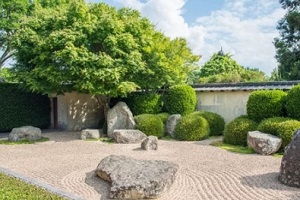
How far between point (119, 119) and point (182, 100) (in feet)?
10.00

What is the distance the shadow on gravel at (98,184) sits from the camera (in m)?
6.34

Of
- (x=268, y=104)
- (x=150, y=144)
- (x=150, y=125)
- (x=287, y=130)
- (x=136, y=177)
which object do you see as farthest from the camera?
(x=150, y=125)

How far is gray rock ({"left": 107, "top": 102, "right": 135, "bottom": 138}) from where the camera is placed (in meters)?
14.6

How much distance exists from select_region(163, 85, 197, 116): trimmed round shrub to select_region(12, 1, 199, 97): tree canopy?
25.2 inches

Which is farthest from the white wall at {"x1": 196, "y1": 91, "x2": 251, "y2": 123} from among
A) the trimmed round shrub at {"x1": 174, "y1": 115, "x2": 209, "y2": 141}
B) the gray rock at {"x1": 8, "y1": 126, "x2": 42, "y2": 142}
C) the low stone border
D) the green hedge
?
the low stone border

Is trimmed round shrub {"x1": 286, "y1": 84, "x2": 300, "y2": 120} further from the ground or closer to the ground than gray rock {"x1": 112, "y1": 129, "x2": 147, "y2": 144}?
further from the ground

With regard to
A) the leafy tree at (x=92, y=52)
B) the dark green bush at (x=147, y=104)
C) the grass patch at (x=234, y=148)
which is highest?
the leafy tree at (x=92, y=52)

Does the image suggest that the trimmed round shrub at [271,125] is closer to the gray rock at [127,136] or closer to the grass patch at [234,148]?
the grass patch at [234,148]

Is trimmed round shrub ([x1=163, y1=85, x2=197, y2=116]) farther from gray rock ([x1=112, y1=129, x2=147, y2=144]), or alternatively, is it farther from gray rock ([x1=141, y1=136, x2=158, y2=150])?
gray rock ([x1=141, y1=136, x2=158, y2=150])

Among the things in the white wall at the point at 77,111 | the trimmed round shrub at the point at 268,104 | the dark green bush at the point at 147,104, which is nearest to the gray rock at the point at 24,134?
the white wall at the point at 77,111

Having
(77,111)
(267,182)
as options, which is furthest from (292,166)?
(77,111)

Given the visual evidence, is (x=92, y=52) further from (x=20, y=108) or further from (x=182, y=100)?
(x=20, y=108)

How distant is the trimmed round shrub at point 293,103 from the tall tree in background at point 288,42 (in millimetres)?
9526

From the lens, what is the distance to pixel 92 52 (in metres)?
13.5
